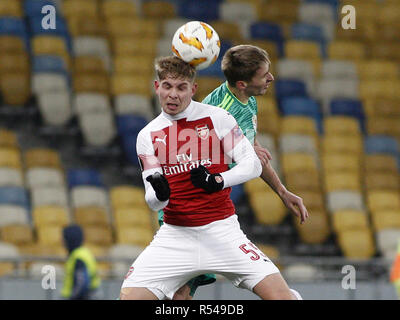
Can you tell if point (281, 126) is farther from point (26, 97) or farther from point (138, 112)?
point (26, 97)

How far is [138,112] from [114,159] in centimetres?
81

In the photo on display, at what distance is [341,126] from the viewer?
14.7m

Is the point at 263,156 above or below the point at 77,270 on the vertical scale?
above

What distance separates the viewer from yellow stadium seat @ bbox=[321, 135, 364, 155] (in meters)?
14.4

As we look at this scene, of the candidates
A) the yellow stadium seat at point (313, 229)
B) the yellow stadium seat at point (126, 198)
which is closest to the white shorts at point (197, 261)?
the yellow stadium seat at point (313, 229)

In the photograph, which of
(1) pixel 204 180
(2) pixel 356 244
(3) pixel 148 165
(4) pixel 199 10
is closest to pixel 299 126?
(2) pixel 356 244

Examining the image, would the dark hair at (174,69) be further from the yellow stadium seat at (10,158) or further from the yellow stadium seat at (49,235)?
the yellow stadium seat at (10,158)

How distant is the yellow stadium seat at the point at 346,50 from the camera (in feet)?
52.3

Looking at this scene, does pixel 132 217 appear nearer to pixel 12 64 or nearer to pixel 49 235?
pixel 49 235

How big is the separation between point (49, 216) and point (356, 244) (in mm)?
4187

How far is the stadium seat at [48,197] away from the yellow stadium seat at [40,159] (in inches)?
17.4

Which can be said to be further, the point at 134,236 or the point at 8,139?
the point at 8,139

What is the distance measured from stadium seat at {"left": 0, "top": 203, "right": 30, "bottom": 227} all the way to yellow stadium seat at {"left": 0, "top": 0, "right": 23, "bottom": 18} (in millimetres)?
3493

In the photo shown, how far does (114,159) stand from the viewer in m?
14.0
